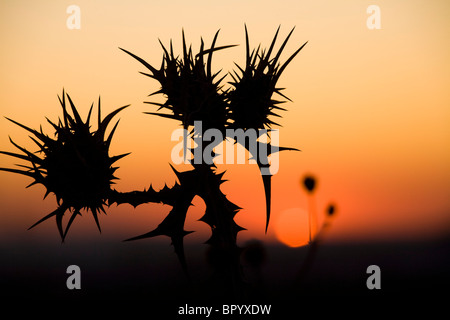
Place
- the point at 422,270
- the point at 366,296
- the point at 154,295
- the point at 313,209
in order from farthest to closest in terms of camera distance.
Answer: the point at 422,270 → the point at 154,295 → the point at 366,296 → the point at 313,209

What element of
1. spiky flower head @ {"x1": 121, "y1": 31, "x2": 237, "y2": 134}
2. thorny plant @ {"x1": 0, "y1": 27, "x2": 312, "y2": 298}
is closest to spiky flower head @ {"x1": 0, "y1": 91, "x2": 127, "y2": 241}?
thorny plant @ {"x1": 0, "y1": 27, "x2": 312, "y2": 298}

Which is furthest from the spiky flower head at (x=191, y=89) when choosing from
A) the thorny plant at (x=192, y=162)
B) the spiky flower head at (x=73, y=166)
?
the spiky flower head at (x=73, y=166)

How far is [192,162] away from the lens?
324cm

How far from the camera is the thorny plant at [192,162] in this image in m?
3.12

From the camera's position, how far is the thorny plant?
3115 millimetres

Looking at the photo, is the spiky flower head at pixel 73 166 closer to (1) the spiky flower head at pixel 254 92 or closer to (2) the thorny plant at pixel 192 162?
(2) the thorny plant at pixel 192 162

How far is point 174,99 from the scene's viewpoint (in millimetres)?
3203

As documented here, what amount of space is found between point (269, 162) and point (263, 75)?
670 millimetres

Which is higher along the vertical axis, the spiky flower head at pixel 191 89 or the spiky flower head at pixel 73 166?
the spiky flower head at pixel 191 89

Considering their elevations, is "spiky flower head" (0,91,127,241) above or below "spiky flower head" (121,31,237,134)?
below

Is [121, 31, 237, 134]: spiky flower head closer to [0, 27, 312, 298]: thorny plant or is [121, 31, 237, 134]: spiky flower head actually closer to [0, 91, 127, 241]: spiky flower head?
[0, 27, 312, 298]: thorny plant

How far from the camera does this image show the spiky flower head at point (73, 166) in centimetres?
340
